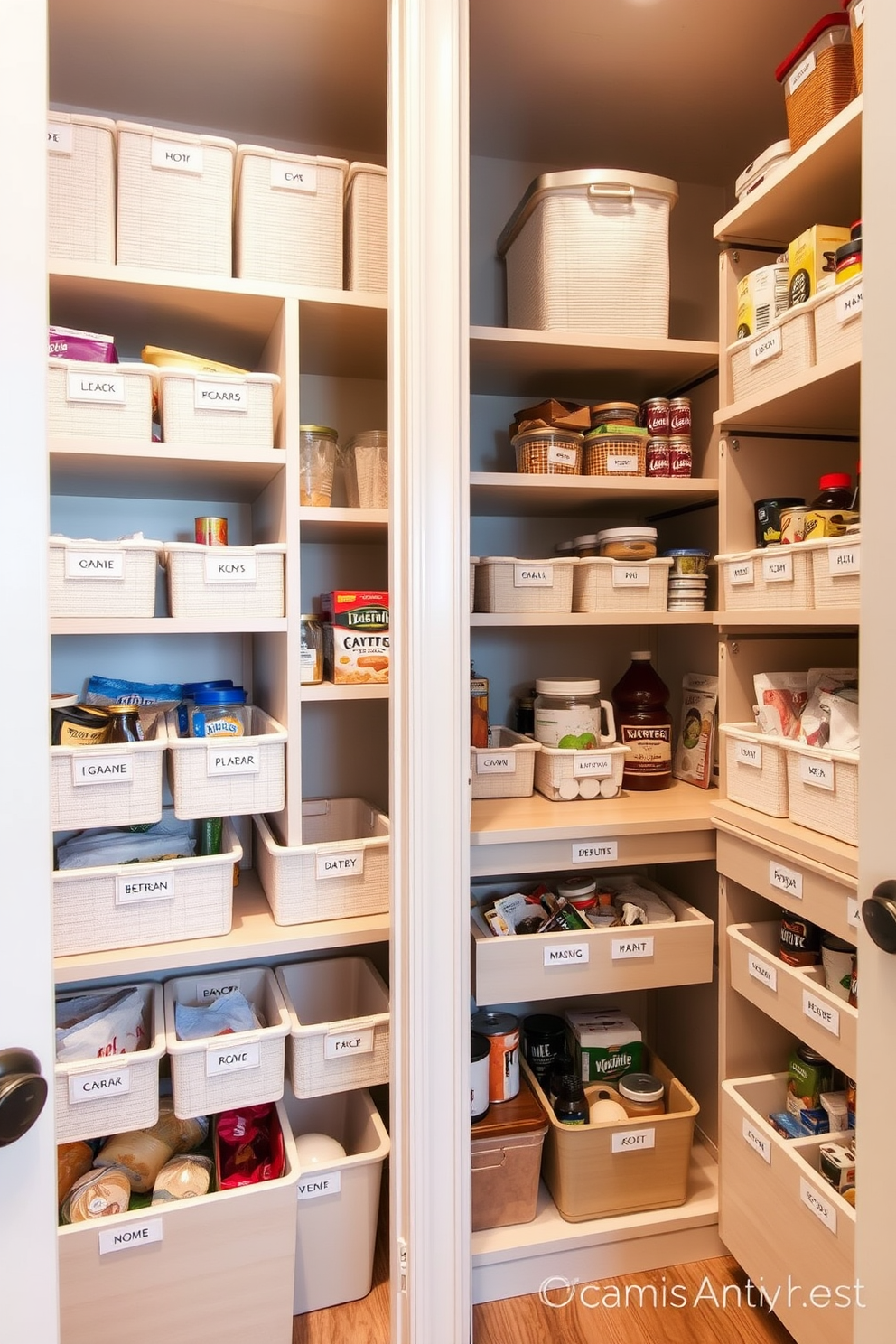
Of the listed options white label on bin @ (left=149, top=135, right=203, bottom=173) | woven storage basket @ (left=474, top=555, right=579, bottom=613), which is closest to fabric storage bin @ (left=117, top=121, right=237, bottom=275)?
white label on bin @ (left=149, top=135, right=203, bottom=173)

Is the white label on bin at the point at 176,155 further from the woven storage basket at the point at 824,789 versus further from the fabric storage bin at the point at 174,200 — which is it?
the woven storage basket at the point at 824,789

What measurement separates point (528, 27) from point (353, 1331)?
232 centimetres

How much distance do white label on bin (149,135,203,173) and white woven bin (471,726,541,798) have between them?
3.75 ft

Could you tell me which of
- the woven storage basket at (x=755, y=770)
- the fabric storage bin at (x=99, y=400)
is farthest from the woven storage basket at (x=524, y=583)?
the fabric storage bin at (x=99, y=400)

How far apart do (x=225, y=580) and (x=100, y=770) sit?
366 mm

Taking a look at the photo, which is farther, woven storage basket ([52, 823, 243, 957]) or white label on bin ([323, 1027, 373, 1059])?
white label on bin ([323, 1027, 373, 1059])

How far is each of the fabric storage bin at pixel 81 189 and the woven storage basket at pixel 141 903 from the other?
978 mm

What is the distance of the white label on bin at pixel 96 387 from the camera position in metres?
1.29

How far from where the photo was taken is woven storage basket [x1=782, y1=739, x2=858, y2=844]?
1.18 meters

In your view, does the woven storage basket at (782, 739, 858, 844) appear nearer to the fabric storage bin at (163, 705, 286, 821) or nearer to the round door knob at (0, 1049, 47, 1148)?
the fabric storage bin at (163, 705, 286, 821)

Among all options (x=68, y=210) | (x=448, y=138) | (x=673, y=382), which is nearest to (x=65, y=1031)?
(x=68, y=210)

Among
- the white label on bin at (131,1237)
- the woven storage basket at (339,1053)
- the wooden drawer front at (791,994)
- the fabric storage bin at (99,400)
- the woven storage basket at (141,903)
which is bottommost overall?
the white label on bin at (131,1237)

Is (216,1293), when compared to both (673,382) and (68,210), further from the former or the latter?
(673,382)

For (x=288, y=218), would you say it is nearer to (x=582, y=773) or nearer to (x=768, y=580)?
(x=768, y=580)
